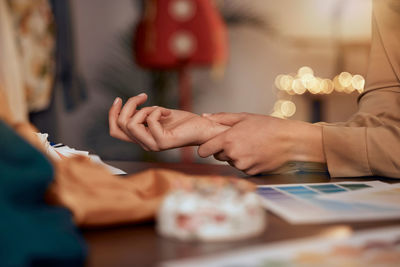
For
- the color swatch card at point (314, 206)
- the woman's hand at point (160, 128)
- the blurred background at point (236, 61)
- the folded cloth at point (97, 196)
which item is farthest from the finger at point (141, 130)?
the blurred background at point (236, 61)

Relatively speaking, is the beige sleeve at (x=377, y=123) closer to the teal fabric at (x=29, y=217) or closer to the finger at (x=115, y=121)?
the finger at (x=115, y=121)

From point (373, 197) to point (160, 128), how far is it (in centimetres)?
37

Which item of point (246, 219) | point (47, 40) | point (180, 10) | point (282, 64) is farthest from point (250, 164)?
point (282, 64)

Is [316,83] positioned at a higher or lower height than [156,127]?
lower

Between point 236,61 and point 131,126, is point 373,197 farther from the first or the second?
point 236,61

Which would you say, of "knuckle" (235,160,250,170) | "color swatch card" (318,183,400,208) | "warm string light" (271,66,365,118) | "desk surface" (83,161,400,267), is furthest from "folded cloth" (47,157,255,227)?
"warm string light" (271,66,365,118)

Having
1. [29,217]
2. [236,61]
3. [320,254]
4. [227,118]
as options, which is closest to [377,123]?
[227,118]

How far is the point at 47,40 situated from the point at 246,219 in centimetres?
196

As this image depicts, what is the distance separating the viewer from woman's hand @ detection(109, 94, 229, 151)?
2.86 feet

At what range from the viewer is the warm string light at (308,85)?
10.2ft

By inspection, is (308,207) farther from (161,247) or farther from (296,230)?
(161,247)

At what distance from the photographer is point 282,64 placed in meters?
3.59

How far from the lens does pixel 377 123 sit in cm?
96

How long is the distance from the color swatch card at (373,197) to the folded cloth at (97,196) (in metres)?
0.18
